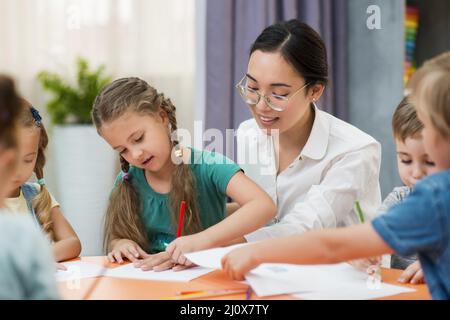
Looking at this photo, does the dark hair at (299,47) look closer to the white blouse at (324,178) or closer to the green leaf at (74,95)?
the white blouse at (324,178)

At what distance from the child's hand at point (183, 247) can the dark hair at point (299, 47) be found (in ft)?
1.65

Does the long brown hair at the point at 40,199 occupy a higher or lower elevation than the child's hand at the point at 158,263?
higher

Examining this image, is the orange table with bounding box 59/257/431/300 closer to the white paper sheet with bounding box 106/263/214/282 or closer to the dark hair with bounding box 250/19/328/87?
the white paper sheet with bounding box 106/263/214/282

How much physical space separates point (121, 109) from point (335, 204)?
0.52 meters

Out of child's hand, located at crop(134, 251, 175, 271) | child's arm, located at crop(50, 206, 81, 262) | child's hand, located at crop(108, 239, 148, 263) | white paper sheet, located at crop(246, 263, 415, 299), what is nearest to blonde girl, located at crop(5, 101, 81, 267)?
child's arm, located at crop(50, 206, 81, 262)

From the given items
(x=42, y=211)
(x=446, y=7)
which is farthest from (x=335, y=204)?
(x=446, y=7)

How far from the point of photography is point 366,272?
983 millimetres

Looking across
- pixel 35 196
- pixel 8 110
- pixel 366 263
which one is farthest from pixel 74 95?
pixel 8 110

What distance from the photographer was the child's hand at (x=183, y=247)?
1.05 m

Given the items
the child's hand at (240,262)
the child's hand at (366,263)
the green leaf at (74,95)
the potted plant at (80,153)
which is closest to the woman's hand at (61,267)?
the child's hand at (240,262)

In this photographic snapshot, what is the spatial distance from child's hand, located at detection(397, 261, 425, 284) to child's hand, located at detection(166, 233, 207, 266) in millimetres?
344

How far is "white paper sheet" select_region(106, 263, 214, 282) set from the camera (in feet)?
3.22

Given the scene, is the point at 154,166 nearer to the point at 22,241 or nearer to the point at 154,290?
the point at 154,290

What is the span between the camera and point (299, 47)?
1396 millimetres
